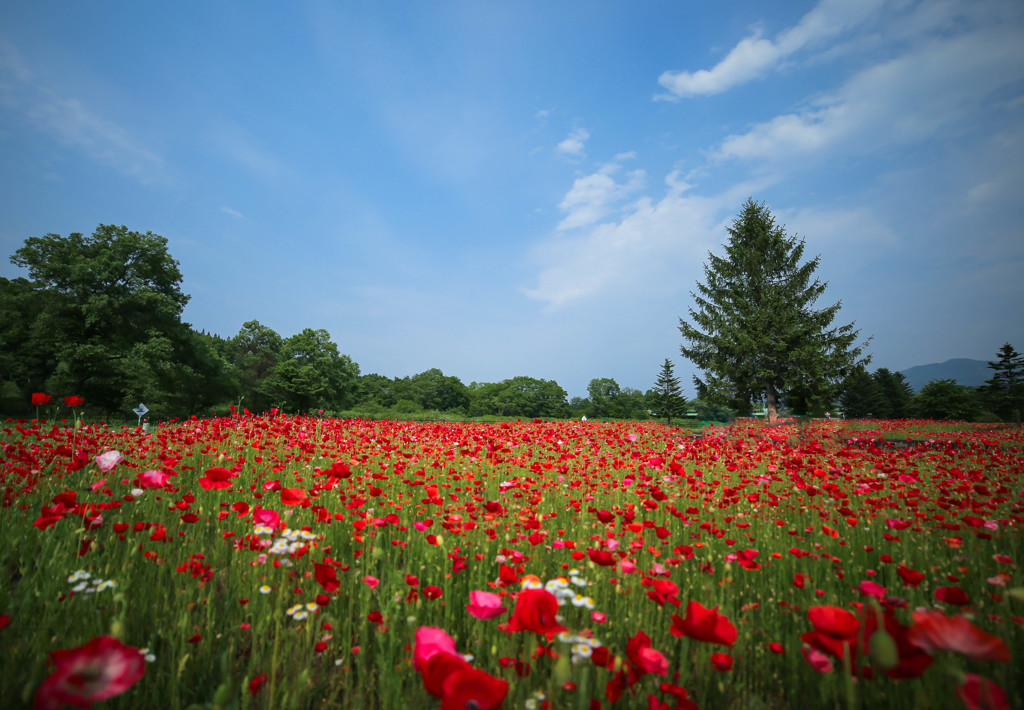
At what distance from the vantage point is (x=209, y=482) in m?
2.19

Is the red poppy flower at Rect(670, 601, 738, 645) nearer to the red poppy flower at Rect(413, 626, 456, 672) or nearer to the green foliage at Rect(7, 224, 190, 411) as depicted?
the red poppy flower at Rect(413, 626, 456, 672)

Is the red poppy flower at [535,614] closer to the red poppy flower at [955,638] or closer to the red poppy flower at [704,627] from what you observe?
the red poppy flower at [704,627]

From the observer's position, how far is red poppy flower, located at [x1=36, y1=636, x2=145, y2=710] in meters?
0.77

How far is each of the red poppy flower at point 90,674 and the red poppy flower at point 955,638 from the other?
5.28 ft

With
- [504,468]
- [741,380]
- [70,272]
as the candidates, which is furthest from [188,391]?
[741,380]

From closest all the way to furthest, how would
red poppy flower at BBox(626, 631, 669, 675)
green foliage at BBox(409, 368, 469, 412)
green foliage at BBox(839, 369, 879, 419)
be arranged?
red poppy flower at BBox(626, 631, 669, 675), green foliage at BBox(839, 369, 879, 419), green foliage at BBox(409, 368, 469, 412)

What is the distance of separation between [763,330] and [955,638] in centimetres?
2965

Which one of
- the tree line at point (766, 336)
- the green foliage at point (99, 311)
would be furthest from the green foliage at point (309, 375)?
the tree line at point (766, 336)

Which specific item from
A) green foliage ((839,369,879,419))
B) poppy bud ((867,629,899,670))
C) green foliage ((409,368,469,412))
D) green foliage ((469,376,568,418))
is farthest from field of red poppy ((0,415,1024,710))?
green foliage ((409,368,469,412))

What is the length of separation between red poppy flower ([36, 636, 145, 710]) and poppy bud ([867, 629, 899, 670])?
1.49 m

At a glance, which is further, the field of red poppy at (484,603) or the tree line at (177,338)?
the tree line at (177,338)

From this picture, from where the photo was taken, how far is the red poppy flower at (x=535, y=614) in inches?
42.7

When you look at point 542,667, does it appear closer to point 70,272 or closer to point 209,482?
point 209,482

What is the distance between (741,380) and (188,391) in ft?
123
